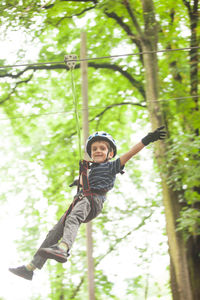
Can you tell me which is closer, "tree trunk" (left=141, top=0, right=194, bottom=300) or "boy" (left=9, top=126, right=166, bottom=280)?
"boy" (left=9, top=126, right=166, bottom=280)

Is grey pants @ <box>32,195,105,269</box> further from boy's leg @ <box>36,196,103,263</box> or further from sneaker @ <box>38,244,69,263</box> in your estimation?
sneaker @ <box>38,244,69,263</box>

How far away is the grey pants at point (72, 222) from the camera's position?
334 centimetres

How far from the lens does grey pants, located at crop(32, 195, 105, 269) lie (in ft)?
11.0

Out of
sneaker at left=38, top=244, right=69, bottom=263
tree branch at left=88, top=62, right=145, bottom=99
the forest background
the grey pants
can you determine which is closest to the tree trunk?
the forest background

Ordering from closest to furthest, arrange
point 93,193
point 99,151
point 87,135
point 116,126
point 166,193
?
point 93,193 → point 99,151 → point 87,135 → point 166,193 → point 116,126

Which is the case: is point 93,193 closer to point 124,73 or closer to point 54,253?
point 54,253

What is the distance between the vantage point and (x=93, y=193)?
11.9 ft

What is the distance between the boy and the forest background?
1312 millimetres

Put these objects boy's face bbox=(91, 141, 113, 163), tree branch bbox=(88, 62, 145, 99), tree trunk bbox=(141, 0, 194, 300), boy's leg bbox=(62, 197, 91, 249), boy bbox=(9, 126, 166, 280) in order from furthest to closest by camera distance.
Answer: tree branch bbox=(88, 62, 145, 99), tree trunk bbox=(141, 0, 194, 300), boy's face bbox=(91, 141, 113, 163), boy bbox=(9, 126, 166, 280), boy's leg bbox=(62, 197, 91, 249)

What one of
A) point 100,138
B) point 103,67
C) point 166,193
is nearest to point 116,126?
point 103,67

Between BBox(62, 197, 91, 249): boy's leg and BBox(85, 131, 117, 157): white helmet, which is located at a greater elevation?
BBox(85, 131, 117, 157): white helmet

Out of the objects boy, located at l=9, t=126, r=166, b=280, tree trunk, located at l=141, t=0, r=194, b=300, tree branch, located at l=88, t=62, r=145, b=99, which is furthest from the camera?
tree branch, located at l=88, t=62, r=145, b=99

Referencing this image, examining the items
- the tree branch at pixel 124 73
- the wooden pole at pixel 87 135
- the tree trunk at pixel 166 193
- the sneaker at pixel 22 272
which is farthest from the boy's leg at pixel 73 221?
the tree branch at pixel 124 73

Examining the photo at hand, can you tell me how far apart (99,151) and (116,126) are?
215 inches
